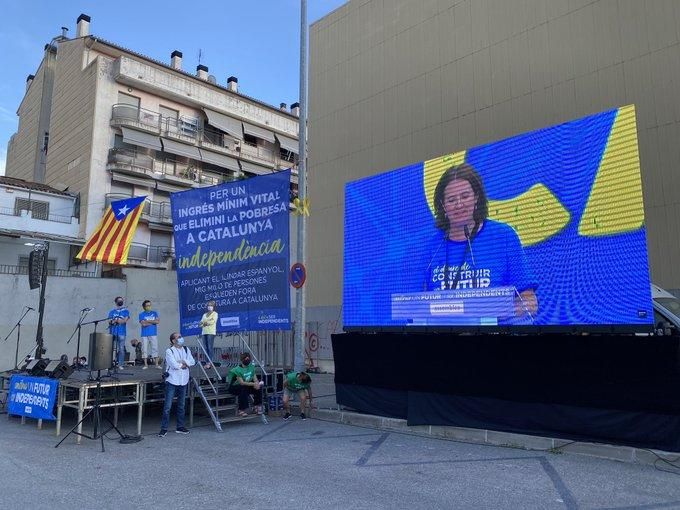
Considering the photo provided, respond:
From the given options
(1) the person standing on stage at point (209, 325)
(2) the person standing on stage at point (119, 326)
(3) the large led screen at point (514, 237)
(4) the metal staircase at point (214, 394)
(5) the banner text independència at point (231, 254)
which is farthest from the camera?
(2) the person standing on stage at point (119, 326)

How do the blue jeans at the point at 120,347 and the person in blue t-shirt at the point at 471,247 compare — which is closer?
the person in blue t-shirt at the point at 471,247

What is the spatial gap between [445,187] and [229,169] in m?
29.9

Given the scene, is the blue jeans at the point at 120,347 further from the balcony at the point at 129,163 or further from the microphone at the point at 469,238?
the balcony at the point at 129,163

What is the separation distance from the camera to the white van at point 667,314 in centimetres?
890

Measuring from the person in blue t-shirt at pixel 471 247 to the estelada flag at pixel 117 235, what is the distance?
7746mm

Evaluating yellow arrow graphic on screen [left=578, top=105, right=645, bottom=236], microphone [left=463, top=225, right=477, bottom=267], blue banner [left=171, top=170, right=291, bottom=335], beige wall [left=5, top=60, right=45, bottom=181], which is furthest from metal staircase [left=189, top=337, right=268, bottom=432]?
beige wall [left=5, top=60, right=45, bottom=181]

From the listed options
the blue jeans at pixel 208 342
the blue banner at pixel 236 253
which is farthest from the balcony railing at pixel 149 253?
the blue jeans at pixel 208 342

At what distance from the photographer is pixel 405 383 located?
10.2 m

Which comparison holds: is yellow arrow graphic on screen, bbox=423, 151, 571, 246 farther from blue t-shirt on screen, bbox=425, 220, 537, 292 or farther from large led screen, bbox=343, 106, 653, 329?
blue t-shirt on screen, bbox=425, 220, 537, 292

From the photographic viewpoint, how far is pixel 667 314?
29.9 ft

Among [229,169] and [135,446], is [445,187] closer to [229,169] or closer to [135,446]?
[135,446]

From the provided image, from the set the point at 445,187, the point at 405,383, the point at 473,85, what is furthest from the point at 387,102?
the point at 405,383

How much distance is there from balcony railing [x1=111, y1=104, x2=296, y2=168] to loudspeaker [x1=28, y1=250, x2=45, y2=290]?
57.0 feet

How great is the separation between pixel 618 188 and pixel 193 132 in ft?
106
